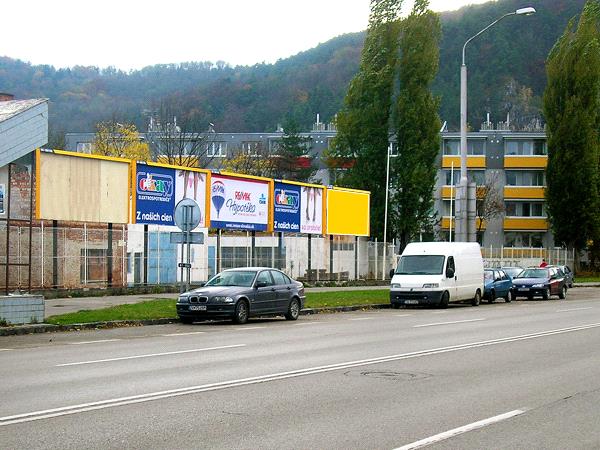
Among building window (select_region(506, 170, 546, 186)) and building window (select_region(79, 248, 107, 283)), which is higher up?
building window (select_region(506, 170, 546, 186))

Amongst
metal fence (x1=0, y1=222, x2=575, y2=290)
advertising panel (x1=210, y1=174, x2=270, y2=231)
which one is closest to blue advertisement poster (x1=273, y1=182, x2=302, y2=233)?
metal fence (x1=0, y1=222, x2=575, y2=290)

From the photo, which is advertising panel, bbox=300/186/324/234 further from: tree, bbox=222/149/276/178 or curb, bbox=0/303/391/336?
tree, bbox=222/149/276/178

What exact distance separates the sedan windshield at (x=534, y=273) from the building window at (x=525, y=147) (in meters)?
56.1

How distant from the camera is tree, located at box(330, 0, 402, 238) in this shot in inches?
2616

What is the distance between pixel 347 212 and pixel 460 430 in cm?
4599

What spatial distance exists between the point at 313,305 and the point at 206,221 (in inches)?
541

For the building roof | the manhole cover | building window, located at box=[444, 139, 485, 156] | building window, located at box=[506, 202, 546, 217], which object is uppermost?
building window, located at box=[444, 139, 485, 156]

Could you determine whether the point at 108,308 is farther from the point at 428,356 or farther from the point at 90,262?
the point at 428,356

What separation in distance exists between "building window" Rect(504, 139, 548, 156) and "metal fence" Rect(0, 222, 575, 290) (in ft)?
149

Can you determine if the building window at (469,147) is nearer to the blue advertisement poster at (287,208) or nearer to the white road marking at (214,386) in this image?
the blue advertisement poster at (287,208)

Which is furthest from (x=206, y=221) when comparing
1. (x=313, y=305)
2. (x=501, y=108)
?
(x=501, y=108)

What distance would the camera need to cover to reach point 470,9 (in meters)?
148

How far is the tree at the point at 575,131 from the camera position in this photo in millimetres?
75500

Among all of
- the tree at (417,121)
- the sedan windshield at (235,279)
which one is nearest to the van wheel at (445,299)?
the sedan windshield at (235,279)
